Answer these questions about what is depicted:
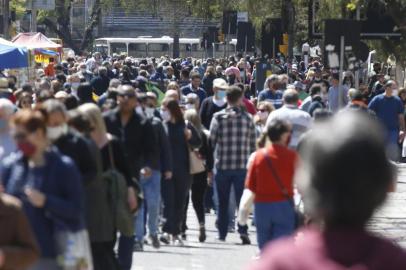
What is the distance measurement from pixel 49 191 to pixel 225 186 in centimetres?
722

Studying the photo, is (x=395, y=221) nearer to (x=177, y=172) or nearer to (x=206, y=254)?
(x=177, y=172)

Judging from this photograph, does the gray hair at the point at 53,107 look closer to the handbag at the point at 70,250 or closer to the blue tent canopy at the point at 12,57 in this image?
the handbag at the point at 70,250

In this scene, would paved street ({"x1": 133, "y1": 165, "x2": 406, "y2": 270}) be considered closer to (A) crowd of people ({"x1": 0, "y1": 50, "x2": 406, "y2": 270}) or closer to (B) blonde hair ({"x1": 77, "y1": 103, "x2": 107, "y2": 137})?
(A) crowd of people ({"x1": 0, "y1": 50, "x2": 406, "y2": 270})

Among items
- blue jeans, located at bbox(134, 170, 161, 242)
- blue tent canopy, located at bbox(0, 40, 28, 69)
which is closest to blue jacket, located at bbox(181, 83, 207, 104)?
blue tent canopy, located at bbox(0, 40, 28, 69)

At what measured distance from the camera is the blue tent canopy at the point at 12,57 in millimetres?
27141

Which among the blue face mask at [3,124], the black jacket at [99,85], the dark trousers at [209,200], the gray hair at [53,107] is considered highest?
the gray hair at [53,107]

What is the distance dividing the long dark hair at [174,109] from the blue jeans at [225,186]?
0.74m

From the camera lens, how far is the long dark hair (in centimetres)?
1401

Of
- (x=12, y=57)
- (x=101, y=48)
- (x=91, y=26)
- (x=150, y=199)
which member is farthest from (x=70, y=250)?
(x=101, y=48)

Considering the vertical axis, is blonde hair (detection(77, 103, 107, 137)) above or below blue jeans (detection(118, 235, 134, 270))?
above

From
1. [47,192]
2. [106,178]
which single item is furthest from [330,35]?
[47,192]

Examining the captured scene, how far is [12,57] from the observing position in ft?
89.5

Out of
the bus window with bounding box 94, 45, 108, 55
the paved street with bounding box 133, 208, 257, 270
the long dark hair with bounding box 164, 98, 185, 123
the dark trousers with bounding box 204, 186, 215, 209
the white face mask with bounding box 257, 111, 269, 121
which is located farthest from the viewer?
the bus window with bounding box 94, 45, 108, 55

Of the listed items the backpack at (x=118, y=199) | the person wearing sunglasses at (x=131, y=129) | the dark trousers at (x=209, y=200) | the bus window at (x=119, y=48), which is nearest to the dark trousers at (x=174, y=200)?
the person wearing sunglasses at (x=131, y=129)
